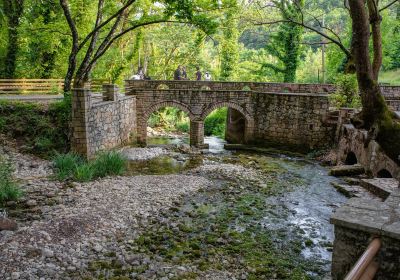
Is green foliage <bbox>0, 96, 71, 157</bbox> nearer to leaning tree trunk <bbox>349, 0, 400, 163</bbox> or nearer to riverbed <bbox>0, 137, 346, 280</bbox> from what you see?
riverbed <bbox>0, 137, 346, 280</bbox>

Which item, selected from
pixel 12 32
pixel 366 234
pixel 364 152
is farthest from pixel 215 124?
pixel 366 234

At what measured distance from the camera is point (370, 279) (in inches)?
94.2

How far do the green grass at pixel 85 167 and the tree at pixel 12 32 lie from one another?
37.6 ft

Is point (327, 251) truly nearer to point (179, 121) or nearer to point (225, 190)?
point (225, 190)

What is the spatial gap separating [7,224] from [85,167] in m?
4.32

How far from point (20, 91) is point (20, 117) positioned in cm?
483

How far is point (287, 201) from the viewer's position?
1099 centimetres

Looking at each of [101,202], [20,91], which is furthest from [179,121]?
[101,202]

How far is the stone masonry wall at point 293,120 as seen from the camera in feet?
61.0

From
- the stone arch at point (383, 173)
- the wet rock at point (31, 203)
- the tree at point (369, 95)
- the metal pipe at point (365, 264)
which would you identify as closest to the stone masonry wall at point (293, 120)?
the stone arch at point (383, 173)

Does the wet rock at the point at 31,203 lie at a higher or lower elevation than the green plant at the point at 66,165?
lower

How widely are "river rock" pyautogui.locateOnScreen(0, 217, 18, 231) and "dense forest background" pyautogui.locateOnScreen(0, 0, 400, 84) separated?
10.3m

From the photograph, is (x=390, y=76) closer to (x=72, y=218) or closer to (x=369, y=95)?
(x=72, y=218)

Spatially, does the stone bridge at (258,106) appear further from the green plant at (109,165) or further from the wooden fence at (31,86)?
the green plant at (109,165)
